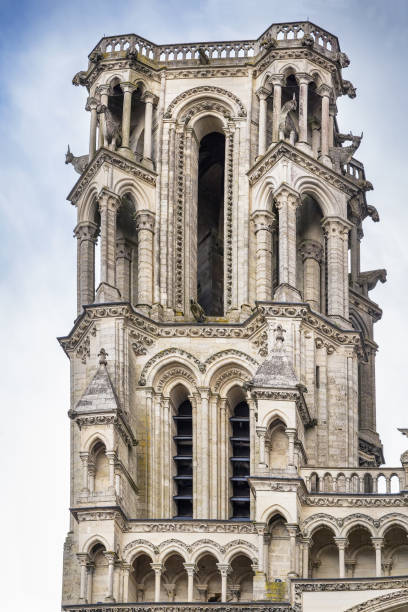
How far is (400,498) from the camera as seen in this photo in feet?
176

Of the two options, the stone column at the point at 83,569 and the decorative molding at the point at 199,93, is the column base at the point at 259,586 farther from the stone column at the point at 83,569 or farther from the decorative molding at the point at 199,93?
the decorative molding at the point at 199,93

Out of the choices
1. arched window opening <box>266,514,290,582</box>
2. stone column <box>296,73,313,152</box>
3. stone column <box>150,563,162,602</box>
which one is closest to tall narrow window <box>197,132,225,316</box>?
stone column <box>296,73,313,152</box>

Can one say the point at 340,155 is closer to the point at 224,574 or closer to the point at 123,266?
the point at 123,266

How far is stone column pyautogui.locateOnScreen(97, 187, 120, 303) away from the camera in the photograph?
57781mm

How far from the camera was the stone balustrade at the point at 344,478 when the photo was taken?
178 feet

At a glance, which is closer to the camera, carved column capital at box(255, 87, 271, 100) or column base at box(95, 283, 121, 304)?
column base at box(95, 283, 121, 304)

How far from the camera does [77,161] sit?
62.0 m

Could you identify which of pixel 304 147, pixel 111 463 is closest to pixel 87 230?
pixel 304 147

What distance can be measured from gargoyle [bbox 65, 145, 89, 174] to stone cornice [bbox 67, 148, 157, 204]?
0.71 metres

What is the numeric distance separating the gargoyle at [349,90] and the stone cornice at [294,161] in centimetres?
295

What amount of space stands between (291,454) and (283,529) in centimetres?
146

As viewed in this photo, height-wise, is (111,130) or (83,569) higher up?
(111,130)

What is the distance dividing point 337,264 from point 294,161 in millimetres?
2362

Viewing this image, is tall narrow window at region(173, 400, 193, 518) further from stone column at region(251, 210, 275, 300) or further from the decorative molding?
the decorative molding
